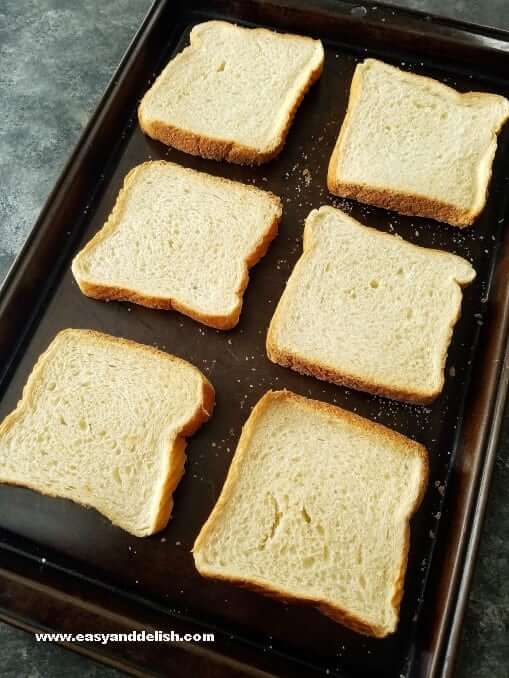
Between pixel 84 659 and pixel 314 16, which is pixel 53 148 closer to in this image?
pixel 314 16

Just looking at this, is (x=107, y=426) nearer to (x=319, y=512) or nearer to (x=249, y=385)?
(x=249, y=385)

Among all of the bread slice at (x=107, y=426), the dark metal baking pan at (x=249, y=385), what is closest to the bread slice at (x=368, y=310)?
the dark metal baking pan at (x=249, y=385)

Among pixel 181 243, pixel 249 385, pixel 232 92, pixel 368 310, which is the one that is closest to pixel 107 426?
pixel 249 385

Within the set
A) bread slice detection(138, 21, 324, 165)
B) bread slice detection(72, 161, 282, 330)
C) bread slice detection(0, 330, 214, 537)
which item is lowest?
bread slice detection(0, 330, 214, 537)

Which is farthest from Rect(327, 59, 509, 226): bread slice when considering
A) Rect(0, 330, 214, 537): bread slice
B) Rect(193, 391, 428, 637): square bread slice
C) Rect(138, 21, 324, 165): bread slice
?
Rect(0, 330, 214, 537): bread slice

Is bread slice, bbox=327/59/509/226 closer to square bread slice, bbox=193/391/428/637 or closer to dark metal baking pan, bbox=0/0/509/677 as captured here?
dark metal baking pan, bbox=0/0/509/677

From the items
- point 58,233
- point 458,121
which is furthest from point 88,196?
point 458,121
